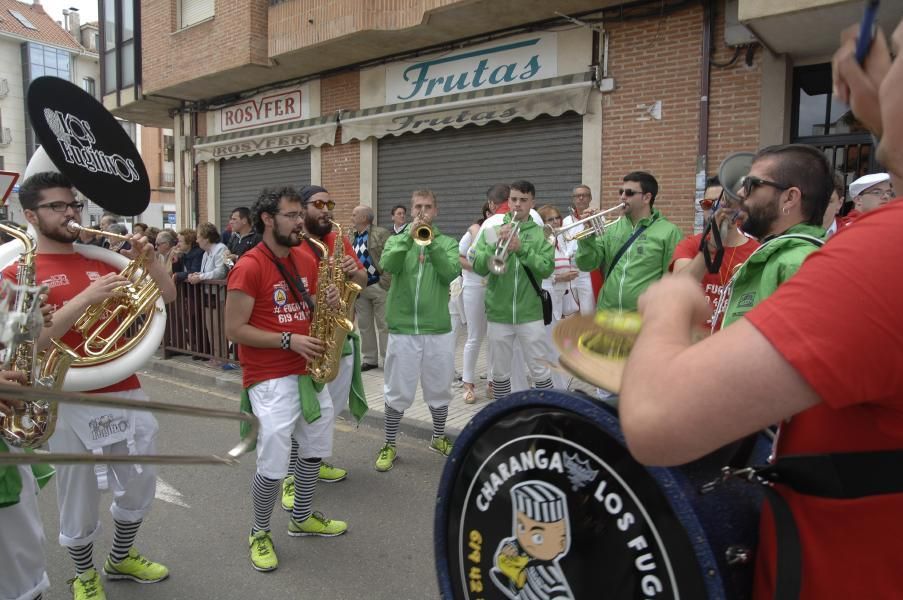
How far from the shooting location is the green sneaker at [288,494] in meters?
4.19

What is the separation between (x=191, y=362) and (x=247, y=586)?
5882mm

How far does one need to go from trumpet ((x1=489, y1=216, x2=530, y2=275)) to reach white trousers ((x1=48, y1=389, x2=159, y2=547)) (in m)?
2.85

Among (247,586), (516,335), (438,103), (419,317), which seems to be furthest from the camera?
(438,103)

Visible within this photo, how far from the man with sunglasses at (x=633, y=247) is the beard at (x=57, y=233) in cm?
360

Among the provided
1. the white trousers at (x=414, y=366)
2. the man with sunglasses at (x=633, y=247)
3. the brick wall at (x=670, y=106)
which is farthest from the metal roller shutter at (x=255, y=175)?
the man with sunglasses at (x=633, y=247)

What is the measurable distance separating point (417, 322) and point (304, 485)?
1686mm

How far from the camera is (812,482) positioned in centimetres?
104

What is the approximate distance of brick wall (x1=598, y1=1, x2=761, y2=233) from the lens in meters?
8.05

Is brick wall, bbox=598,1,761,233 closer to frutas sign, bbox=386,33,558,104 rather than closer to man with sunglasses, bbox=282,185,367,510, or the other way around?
frutas sign, bbox=386,33,558,104

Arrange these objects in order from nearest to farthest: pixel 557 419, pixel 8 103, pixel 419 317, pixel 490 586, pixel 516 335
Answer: pixel 557 419
pixel 490 586
pixel 419 317
pixel 516 335
pixel 8 103

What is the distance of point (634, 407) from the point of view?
0.95 m

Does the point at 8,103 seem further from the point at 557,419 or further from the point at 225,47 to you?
the point at 557,419

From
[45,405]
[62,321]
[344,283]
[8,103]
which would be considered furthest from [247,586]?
[8,103]

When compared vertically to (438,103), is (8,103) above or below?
above
